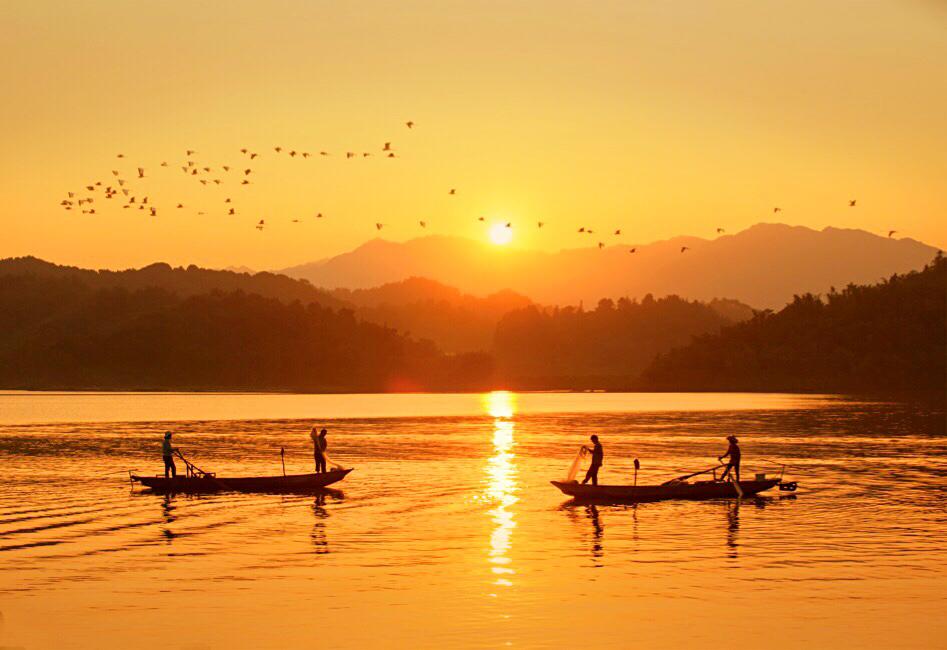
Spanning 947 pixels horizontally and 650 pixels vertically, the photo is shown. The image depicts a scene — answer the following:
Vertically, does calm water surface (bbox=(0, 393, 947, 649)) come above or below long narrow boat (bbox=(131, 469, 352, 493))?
below

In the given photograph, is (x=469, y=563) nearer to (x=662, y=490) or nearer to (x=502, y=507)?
(x=502, y=507)

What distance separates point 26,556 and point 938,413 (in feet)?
550

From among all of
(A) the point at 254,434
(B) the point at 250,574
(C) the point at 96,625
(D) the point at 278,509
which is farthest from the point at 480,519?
(A) the point at 254,434

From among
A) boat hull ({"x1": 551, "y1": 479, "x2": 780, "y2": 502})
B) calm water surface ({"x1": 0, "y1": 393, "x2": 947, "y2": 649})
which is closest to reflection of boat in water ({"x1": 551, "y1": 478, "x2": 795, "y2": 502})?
boat hull ({"x1": 551, "y1": 479, "x2": 780, "y2": 502})

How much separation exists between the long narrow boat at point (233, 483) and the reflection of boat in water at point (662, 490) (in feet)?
47.8

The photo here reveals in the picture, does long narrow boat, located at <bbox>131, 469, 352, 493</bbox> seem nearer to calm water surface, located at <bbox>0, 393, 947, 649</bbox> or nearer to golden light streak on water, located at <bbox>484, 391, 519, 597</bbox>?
calm water surface, located at <bbox>0, 393, 947, 649</bbox>

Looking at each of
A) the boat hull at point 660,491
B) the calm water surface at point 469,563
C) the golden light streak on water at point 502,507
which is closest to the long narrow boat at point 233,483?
the calm water surface at point 469,563

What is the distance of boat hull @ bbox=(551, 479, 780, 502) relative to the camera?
61.3m

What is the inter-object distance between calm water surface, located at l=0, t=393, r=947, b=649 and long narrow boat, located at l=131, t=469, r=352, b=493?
109 centimetres

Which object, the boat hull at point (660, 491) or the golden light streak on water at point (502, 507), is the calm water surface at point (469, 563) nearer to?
the golden light streak on water at point (502, 507)

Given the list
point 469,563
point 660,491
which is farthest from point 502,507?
point 469,563

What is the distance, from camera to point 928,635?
32.6 m

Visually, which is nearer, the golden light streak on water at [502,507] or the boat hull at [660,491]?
the golden light streak on water at [502,507]

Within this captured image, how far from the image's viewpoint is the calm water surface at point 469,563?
1316 inches
